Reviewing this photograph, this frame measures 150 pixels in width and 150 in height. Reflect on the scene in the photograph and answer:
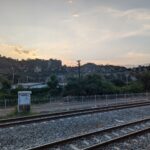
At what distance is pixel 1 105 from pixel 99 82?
29.3 m

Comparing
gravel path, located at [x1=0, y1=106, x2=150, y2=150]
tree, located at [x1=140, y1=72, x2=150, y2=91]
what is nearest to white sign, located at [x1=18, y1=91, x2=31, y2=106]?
gravel path, located at [x1=0, y1=106, x2=150, y2=150]

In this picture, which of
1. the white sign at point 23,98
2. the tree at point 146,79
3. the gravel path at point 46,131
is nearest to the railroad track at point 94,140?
the gravel path at point 46,131

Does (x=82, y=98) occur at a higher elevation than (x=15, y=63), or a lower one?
lower

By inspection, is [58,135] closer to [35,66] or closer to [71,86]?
[71,86]

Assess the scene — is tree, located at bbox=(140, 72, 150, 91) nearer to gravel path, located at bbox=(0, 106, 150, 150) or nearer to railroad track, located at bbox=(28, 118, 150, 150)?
gravel path, located at bbox=(0, 106, 150, 150)

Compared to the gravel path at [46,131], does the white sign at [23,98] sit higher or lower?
higher

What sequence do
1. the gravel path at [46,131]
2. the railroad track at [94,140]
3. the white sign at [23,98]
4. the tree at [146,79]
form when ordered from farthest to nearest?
the tree at [146,79]
the white sign at [23,98]
the gravel path at [46,131]
the railroad track at [94,140]

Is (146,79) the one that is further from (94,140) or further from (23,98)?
(94,140)

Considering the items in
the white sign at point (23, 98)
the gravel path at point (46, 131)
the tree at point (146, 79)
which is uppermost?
the tree at point (146, 79)

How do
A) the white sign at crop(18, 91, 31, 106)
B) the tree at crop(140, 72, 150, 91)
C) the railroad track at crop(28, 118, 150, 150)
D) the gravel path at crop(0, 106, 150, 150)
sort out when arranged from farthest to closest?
the tree at crop(140, 72, 150, 91) → the white sign at crop(18, 91, 31, 106) → the gravel path at crop(0, 106, 150, 150) → the railroad track at crop(28, 118, 150, 150)

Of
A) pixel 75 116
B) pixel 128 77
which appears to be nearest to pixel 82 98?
pixel 75 116

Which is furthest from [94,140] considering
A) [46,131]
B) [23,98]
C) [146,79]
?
[146,79]

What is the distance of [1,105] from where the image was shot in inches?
1555

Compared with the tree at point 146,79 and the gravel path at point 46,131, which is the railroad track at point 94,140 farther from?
the tree at point 146,79
